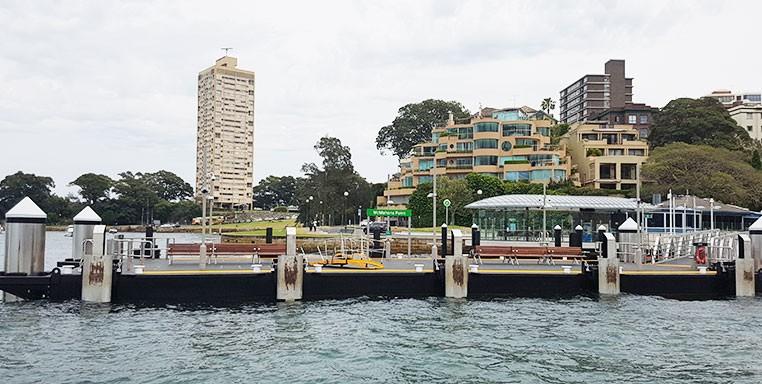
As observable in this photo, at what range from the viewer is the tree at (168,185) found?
171 metres

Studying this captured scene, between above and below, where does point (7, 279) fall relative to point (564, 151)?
below

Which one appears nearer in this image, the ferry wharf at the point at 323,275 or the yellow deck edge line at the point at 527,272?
the ferry wharf at the point at 323,275

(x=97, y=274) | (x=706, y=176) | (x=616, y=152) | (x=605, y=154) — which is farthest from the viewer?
(x=616, y=152)

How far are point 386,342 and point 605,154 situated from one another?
288 ft

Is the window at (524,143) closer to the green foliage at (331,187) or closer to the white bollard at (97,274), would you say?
the green foliage at (331,187)

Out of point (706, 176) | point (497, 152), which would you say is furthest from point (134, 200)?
point (706, 176)

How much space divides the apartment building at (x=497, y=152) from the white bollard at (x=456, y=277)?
67768 mm

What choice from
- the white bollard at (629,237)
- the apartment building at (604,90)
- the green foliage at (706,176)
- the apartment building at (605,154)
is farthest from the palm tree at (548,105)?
the white bollard at (629,237)

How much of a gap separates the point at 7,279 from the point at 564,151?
87169 millimetres

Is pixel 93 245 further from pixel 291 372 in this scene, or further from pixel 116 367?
pixel 291 372

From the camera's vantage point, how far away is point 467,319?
877 inches

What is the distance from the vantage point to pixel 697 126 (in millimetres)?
99188

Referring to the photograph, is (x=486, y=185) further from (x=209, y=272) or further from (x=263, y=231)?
(x=209, y=272)

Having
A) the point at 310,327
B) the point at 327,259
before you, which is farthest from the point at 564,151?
the point at 310,327
